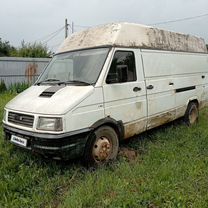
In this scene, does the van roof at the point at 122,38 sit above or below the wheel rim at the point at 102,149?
above

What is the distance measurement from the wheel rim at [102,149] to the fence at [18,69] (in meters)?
11.4

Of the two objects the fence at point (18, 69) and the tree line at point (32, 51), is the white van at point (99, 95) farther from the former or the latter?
the tree line at point (32, 51)

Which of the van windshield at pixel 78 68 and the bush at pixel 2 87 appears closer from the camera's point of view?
the van windshield at pixel 78 68

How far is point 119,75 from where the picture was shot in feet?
16.9

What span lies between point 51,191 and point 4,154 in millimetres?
1542

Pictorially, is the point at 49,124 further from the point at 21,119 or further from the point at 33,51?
the point at 33,51

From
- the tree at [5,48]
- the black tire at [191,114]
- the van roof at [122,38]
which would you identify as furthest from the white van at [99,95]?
the tree at [5,48]

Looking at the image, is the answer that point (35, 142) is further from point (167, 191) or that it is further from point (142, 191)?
point (167, 191)

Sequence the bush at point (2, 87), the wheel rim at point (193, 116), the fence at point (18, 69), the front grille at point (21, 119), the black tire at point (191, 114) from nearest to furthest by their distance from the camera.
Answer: the front grille at point (21, 119) < the black tire at point (191, 114) < the wheel rim at point (193, 116) < the bush at point (2, 87) < the fence at point (18, 69)

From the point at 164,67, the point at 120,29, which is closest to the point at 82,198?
the point at 120,29

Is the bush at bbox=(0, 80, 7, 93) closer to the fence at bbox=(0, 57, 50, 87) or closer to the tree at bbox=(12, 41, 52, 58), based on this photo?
the fence at bbox=(0, 57, 50, 87)

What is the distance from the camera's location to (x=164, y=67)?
258 inches

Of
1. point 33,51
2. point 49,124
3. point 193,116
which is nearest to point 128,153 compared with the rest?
point 49,124

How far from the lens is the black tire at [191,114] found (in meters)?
7.66
